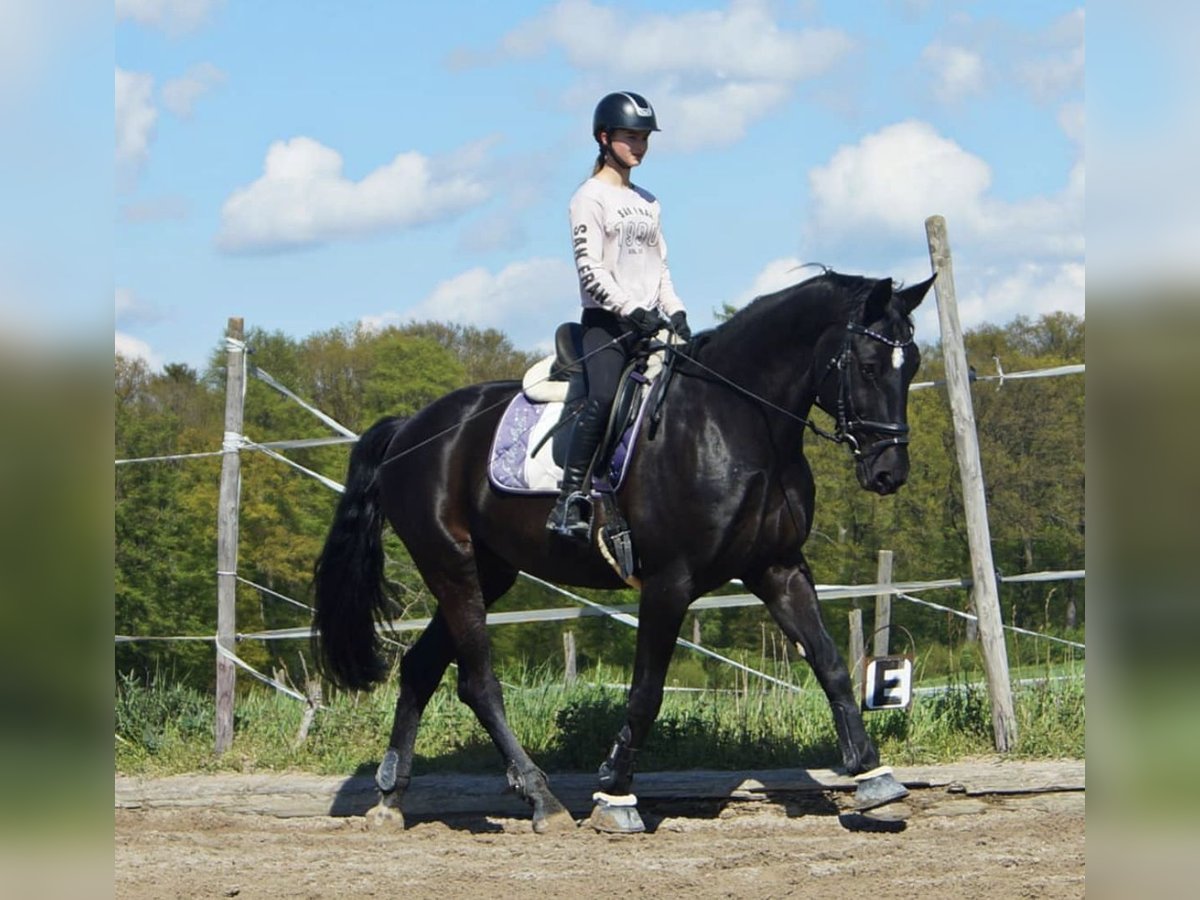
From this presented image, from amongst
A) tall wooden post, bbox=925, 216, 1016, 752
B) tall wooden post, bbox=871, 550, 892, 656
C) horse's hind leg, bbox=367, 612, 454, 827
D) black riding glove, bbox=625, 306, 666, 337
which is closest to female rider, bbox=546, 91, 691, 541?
black riding glove, bbox=625, 306, 666, 337

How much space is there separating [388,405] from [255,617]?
5.08 metres

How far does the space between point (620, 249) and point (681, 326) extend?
495 millimetres

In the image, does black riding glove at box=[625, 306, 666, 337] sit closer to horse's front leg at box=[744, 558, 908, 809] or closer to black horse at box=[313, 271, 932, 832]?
black horse at box=[313, 271, 932, 832]

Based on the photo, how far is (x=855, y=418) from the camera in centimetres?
615

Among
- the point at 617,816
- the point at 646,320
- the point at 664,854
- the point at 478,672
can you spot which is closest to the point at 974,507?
the point at 646,320

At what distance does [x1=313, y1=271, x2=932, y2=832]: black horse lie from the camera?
6199mm

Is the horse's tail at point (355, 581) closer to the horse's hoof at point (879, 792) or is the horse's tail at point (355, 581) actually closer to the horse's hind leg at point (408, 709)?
the horse's hind leg at point (408, 709)

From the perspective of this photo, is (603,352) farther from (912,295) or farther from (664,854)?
(664,854)

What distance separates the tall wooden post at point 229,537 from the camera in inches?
341

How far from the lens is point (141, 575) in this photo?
73.4ft

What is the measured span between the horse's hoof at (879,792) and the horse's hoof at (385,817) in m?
2.42

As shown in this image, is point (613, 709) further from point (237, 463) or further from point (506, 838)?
point (237, 463)
